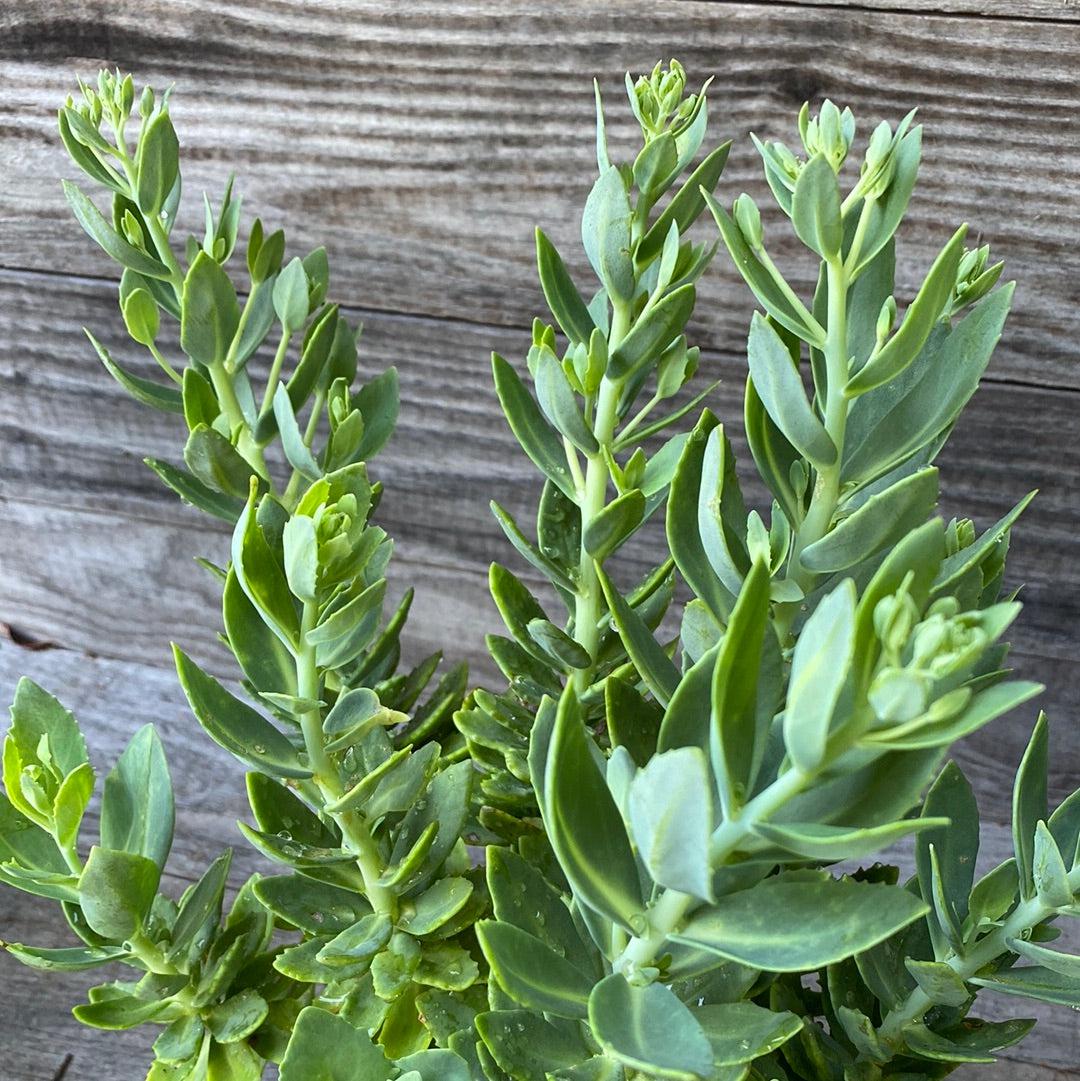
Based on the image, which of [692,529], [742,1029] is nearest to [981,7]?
[692,529]

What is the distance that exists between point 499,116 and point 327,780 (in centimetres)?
38

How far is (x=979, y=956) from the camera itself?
0.99ft

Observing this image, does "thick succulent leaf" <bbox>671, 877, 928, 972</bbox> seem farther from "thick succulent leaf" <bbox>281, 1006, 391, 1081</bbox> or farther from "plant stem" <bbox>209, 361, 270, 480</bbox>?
"plant stem" <bbox>209, 361, 270, 480</bbox>

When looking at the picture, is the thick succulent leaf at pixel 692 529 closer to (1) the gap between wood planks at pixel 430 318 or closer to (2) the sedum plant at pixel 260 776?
(2) the sedum plant at pixel 260 776

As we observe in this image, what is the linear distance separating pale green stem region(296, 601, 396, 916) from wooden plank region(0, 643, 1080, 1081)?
1.22 ft

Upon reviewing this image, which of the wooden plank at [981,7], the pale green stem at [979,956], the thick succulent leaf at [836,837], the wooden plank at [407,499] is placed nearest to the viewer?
the thick succulent leaf at [836,837]

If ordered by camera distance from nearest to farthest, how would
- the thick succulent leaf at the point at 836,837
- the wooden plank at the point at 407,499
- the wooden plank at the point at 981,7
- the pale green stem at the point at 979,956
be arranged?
the thick succulent leaf at the point at 836,837, the pale green stem at the point at 979,956, the wooden plank at the point at 981,7, the wooden plank at the point at 407,499

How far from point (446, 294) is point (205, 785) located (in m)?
0.39

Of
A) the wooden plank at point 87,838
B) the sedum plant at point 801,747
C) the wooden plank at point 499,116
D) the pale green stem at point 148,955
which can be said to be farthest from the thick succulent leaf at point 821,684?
the wooden plank at point 87,838

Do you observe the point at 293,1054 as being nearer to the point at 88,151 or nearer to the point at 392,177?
the point at 88,151

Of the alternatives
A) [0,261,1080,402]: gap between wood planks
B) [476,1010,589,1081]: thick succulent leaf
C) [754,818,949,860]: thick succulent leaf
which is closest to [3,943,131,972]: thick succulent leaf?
[476,1010,589,1081]: thick succulent leaf

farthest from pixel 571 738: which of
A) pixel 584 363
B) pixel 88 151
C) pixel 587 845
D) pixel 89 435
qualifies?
pixel 89 435

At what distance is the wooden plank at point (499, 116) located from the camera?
1.66ft

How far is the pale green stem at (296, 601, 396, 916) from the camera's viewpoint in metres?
A: 0.29
